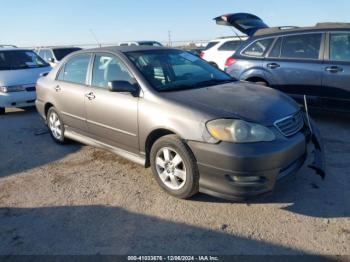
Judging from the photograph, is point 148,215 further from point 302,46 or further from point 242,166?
point 302,46

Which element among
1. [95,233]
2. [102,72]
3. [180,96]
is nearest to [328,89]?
[180,96]

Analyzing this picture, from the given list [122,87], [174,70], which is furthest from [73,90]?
[174,70]

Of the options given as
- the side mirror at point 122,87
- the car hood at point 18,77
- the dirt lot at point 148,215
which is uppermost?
the side mirror at point 122,87

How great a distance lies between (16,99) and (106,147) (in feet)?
15.6

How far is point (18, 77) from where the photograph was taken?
28.8 feet

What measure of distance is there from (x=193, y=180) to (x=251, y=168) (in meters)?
0.62

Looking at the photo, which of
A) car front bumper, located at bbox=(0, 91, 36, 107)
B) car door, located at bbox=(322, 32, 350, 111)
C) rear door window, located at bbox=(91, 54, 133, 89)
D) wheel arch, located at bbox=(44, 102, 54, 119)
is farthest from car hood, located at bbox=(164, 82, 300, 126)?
car front bumper, located at bbox=(0, 91, 36, 107)

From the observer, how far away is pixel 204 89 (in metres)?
4.21

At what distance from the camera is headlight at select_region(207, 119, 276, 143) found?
3.35 m

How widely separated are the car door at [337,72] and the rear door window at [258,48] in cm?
114

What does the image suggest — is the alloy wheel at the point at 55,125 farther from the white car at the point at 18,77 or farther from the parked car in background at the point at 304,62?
the parked car in background at the point at 304,62

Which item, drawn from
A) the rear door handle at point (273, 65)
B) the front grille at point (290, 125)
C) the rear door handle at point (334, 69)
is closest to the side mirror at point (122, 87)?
the front grille at point (290, 125)

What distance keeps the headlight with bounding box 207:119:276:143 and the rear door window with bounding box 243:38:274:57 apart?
12.6 ft

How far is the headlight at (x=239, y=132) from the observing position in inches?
132
